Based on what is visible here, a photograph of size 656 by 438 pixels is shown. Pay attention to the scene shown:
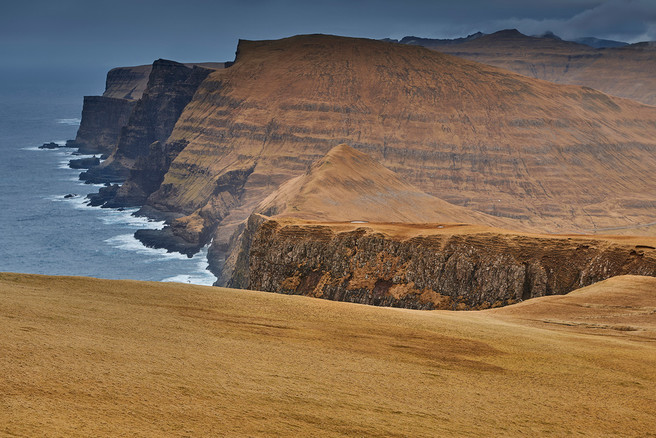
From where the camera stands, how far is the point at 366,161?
12925 cm

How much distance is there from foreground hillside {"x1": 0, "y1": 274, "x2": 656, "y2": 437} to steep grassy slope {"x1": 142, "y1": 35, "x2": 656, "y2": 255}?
123m

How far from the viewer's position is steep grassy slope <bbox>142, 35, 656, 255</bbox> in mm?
163000

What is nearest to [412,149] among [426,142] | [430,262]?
[426,142]

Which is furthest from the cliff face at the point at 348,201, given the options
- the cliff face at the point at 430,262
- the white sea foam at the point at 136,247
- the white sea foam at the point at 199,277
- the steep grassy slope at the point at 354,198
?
the cliff face at the point at 430,262

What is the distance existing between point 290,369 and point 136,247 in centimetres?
12754

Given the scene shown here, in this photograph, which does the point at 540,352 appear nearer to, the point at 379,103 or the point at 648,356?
the point at 648,356

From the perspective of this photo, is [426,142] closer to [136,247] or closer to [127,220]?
[127,220]

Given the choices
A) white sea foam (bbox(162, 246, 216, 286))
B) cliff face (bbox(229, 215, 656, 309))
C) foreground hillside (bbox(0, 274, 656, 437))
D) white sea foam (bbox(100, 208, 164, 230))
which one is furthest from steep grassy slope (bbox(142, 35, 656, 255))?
foreground hillside (bbox(0, 274, 656, 437))

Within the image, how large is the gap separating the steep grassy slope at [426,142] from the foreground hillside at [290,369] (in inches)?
4842

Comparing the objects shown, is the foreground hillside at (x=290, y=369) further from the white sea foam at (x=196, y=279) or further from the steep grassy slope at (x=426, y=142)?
the steep grassy slope at (x=426, y=142)

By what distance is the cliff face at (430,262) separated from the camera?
4969cm

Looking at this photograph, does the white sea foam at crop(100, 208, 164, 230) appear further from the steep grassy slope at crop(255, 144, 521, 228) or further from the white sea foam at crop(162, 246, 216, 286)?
the steep grassy slope at crop(255, 144, 521, 228)

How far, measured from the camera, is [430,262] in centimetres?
5522

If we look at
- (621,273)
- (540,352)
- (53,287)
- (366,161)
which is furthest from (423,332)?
(366,161)
